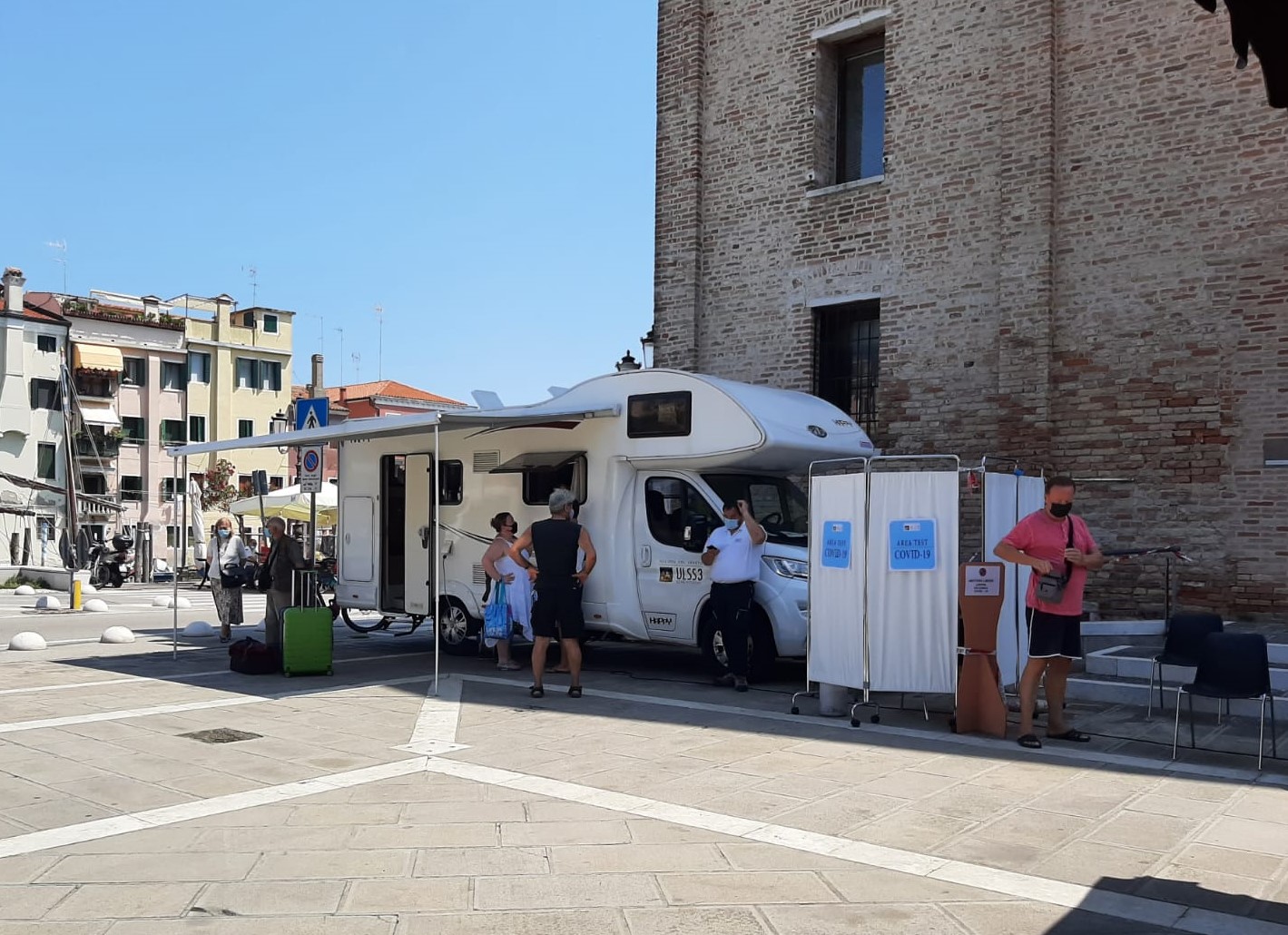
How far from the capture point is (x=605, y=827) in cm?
591

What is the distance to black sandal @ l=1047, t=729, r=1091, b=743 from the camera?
26.7 feet

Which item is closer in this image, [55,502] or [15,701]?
[15,701]

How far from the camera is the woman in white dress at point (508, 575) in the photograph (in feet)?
39.0

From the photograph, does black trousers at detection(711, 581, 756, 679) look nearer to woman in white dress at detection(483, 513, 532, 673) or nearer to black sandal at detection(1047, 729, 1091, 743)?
woman in white dress at detection(483, 513, 532, 673)

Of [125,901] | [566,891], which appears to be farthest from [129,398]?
[566,891]

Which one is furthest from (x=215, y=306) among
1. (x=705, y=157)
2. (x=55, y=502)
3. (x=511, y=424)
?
(x=511, y=424)

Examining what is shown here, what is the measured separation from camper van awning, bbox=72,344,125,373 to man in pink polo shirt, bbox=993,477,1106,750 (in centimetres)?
4934

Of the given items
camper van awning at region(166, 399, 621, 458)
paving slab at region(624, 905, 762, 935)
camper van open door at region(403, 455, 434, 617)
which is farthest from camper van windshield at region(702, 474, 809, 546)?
paving slab at region(624, 905, 762, 935)

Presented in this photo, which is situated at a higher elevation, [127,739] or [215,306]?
[215,306]

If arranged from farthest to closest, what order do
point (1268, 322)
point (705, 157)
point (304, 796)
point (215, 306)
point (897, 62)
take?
1. point (215, 306)
2. point (705, 157)
3. point (897, 62)
4. point (1268, 322)
5. point (304, 796)

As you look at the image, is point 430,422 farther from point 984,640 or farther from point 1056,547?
point 1056,547

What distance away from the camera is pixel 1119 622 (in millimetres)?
11688

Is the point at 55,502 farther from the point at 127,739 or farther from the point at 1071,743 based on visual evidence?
the point at 1071,743

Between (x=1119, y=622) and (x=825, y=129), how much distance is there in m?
8.24
